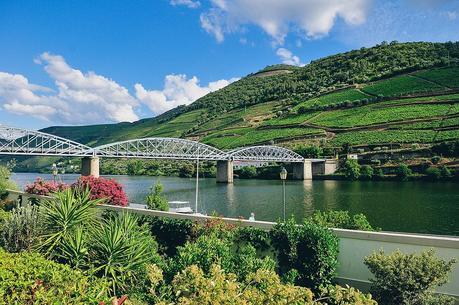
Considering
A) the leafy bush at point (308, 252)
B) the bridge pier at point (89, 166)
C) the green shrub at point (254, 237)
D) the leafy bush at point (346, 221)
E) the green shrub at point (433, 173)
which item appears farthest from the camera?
the bridge pier at point (89, 166)

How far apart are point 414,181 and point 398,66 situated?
354 feet

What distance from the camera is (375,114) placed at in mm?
115125

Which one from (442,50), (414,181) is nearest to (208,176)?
(414,181)

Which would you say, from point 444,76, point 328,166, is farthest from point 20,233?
point 444,76

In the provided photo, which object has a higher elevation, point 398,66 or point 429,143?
point 398,66

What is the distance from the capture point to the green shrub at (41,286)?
16.2 ft

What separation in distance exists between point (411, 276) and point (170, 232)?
8821 mm

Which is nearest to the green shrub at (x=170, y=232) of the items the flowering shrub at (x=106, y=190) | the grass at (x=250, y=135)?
the flowering shrub at (x=106, y=190)

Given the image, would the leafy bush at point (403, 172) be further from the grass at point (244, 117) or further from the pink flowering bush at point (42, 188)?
the grass at point (244, 117)

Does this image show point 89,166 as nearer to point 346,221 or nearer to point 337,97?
point 346,221

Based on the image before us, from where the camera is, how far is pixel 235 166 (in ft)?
414

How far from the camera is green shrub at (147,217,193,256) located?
13719 mm

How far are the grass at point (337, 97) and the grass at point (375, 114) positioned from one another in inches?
457

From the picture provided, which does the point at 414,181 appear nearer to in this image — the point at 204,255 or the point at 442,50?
the point at 204,255
